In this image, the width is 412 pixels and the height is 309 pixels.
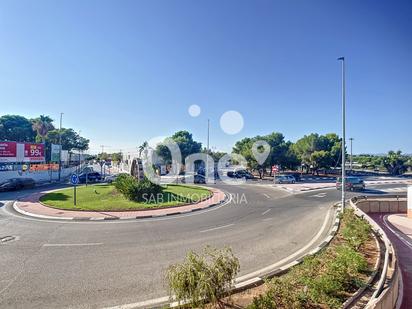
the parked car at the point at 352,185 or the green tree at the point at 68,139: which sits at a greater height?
the green tree at the point at 68,139

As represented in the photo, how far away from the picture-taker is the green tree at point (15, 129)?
233 feet

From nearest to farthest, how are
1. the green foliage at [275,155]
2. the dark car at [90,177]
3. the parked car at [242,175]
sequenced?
the dark car at [90,177]
the parked car at [242,175]
the green foliage at [275,155]

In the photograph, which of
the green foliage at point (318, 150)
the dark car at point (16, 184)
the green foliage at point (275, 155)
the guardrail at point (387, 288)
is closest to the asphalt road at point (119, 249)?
the guardrail at point (387, 288)

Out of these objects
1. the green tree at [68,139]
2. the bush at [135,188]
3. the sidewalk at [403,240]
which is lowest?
the sidewalk at [403,240]

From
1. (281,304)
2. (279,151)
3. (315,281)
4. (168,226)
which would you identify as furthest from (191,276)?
(279,151)

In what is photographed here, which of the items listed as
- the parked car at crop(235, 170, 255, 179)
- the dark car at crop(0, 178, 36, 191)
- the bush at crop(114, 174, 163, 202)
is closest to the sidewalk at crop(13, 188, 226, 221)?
the bush at crop(114, 174, 163, 202)

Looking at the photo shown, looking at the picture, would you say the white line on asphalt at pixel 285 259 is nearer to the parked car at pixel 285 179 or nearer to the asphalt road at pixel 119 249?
the asphalt road at pixel 119 249

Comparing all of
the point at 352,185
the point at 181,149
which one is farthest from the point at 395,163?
the point at 181,149

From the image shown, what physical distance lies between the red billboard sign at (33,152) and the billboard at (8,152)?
5.87ft

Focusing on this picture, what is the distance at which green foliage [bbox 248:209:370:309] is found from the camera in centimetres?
551

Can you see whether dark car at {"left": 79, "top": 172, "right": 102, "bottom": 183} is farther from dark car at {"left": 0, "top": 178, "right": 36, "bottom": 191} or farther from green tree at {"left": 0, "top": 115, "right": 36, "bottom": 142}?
green tree at {"left": 0, "top": 115, "right": 36, "bottom": 142}

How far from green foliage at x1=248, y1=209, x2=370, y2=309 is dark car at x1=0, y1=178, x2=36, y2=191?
31623mm

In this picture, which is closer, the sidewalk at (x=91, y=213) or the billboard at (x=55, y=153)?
the sidewalk at (x=91, y=213)

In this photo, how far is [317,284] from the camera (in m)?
6.02
